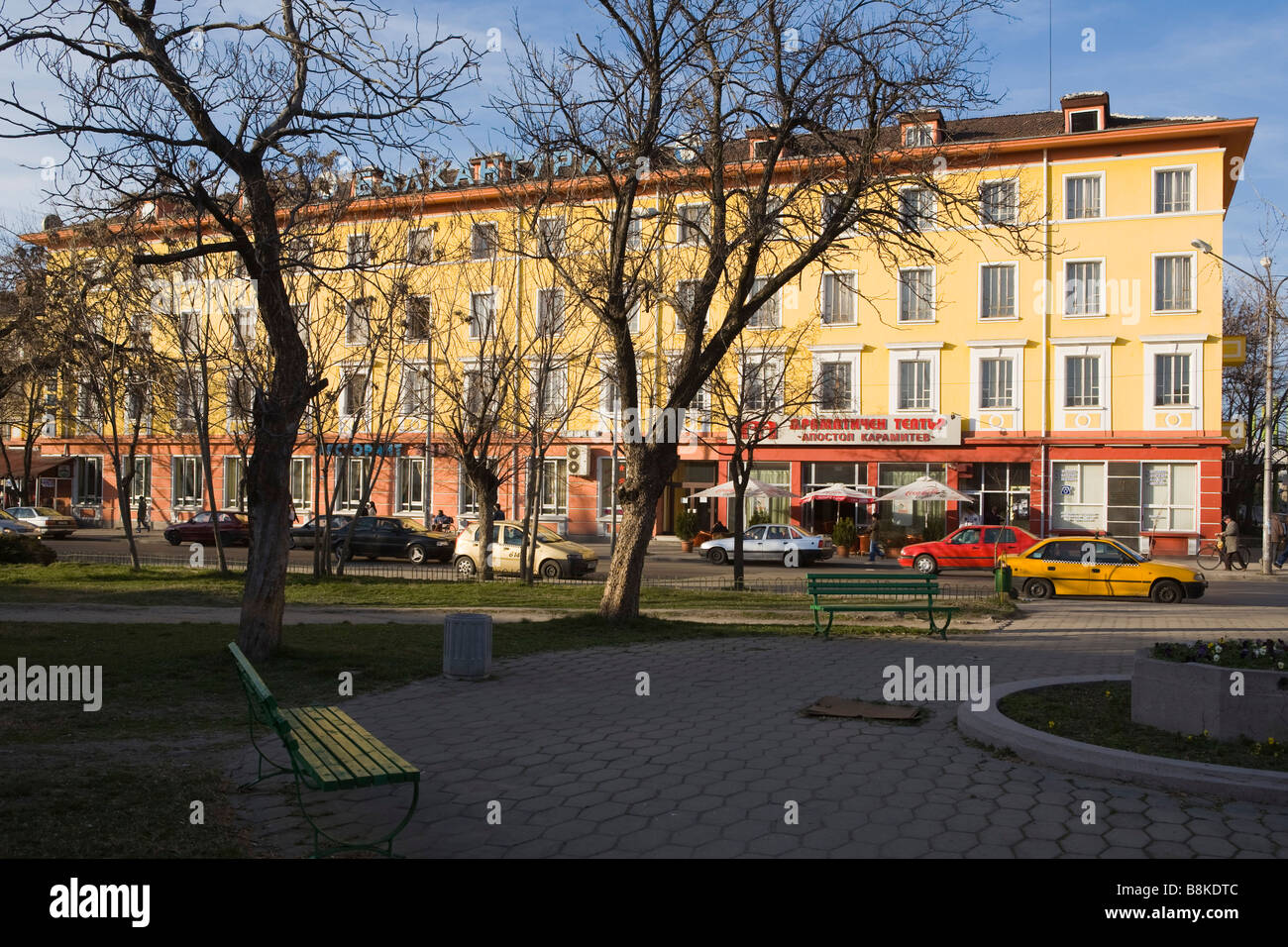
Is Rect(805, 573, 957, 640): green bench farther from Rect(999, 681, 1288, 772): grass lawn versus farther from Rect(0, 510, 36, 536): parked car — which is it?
Rect(0, 510, 36, 536): parked car

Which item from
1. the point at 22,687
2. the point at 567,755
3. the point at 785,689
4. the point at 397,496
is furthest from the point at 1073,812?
the point at 397,496

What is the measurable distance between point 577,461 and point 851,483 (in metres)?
12.1

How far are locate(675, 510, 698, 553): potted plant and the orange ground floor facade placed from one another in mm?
2007

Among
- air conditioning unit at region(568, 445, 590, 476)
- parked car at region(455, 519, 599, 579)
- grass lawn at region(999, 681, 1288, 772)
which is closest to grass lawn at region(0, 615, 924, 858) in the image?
grass lawn at region(999, 681, 1288, 772)

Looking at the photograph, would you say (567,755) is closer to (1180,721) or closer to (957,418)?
(1180,721)

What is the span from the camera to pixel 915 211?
1380 centimetres

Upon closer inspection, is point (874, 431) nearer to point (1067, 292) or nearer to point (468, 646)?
point (1067, 292)

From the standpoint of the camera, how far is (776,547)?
35.7 m

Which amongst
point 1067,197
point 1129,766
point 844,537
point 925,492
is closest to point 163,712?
point 1129,766

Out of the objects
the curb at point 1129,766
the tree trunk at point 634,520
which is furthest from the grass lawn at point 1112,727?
the tree trunk at point 634,520

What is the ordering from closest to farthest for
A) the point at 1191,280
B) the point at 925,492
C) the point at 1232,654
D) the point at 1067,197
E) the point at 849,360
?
the point at 1232,654
the point at 925,492
the point at 1191,280
the point at 1067,197
the point at 849,360

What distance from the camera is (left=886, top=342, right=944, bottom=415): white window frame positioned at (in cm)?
4047

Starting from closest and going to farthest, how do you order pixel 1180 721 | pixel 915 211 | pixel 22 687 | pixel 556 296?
pixel 1180 721 < pixel 22 687 < pixel 915 211 < pixel 556 296

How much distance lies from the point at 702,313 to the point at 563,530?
2908 centimetres
